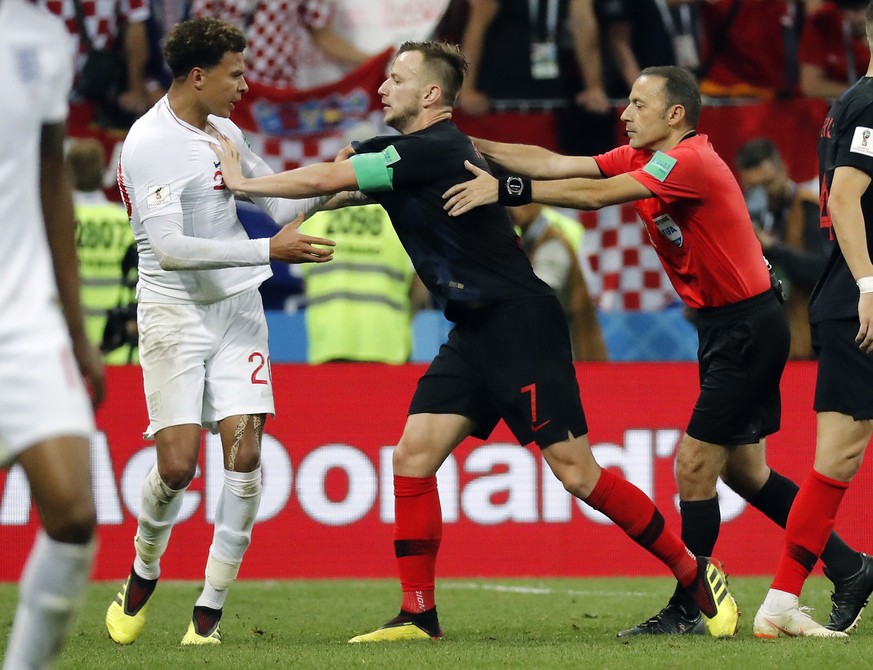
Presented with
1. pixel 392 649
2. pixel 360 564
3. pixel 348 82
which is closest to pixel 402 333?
pixel 360 564

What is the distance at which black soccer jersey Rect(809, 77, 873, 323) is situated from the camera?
5414 mm

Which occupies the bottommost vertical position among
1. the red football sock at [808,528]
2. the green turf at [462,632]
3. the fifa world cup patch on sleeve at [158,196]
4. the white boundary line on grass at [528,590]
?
the white boundary line on grass at [528,590]

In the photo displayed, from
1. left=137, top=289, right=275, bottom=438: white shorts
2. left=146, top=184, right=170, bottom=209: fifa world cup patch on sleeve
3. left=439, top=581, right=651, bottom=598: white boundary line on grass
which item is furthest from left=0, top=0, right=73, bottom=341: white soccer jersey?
left=439, top=581, right=651, bottom=598: white boundary line on grass

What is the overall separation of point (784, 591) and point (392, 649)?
1.55 metres

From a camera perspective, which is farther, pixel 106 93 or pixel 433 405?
pixel 106 93

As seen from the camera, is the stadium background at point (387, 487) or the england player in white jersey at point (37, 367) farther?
the stadium background at point (387, 487)

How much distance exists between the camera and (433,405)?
230 inches

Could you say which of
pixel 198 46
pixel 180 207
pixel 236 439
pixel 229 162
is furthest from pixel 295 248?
pixel 198 46

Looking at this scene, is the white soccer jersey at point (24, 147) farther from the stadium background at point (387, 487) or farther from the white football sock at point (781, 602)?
the stadium background at point (387, 487)

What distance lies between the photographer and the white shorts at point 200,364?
5.98 meters

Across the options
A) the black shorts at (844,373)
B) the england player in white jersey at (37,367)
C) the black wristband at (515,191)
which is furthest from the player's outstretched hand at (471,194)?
the england player in white jersey at (37,367)

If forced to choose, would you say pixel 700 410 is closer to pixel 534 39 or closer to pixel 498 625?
pixel 498 625

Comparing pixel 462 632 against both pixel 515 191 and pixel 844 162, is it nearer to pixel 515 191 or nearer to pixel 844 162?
pixel 515 191

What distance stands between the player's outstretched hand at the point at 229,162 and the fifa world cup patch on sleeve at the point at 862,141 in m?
2.31
